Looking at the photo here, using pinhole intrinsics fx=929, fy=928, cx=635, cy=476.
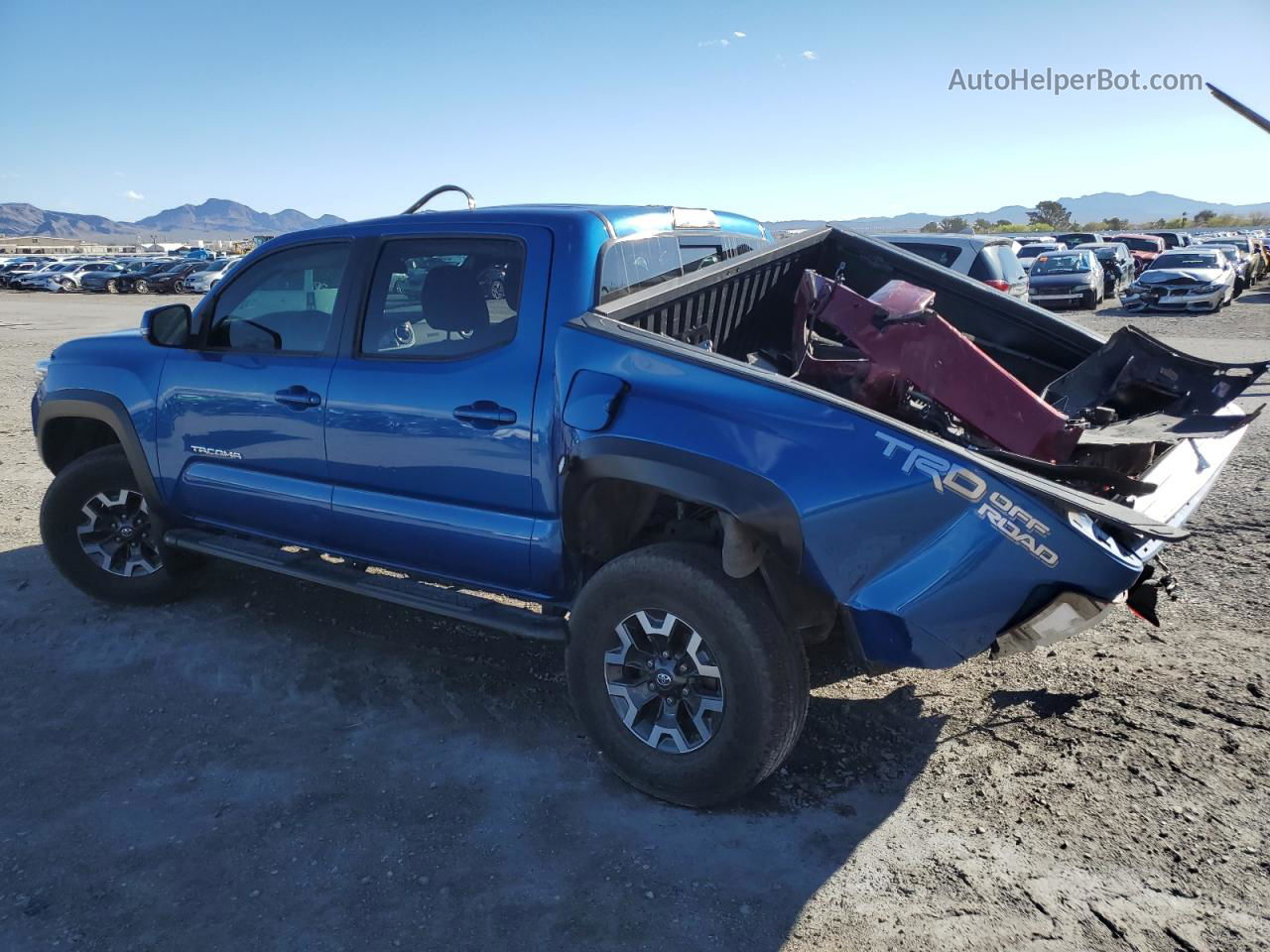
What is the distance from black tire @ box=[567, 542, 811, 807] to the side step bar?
0.73 ft

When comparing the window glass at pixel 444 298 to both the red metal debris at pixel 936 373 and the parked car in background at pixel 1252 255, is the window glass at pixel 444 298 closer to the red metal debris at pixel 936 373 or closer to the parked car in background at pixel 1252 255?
the red metal debris at pixel 936 373

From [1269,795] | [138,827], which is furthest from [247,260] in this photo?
[1269,795]

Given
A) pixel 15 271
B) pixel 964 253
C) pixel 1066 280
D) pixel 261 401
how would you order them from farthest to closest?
pixel 15 271 → pixel 1066 280 → pixel 964 253 → pixel 261 401

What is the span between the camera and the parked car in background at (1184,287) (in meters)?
22.4

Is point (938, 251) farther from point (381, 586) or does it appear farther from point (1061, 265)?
point (1061, 265)

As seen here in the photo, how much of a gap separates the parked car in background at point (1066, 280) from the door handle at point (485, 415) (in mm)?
22024

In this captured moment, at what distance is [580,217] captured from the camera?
3.58 meters

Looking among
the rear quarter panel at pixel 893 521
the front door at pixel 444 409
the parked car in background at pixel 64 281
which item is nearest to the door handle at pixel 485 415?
the front door at pixel 444 409

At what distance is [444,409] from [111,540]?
2572mm

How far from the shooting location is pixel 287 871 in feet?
9.61

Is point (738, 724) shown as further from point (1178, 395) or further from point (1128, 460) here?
point (1178, 395)

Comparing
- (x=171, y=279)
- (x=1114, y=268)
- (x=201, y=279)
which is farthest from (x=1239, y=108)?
(x=171, y=279)

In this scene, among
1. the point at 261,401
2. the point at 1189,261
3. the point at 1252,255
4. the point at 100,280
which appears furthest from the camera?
the point at 100,280

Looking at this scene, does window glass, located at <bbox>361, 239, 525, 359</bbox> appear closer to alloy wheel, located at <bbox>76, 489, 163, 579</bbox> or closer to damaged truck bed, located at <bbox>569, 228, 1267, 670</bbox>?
damaged truck bed, located at <bbox>569, 228, 1267, 670</bbox>
